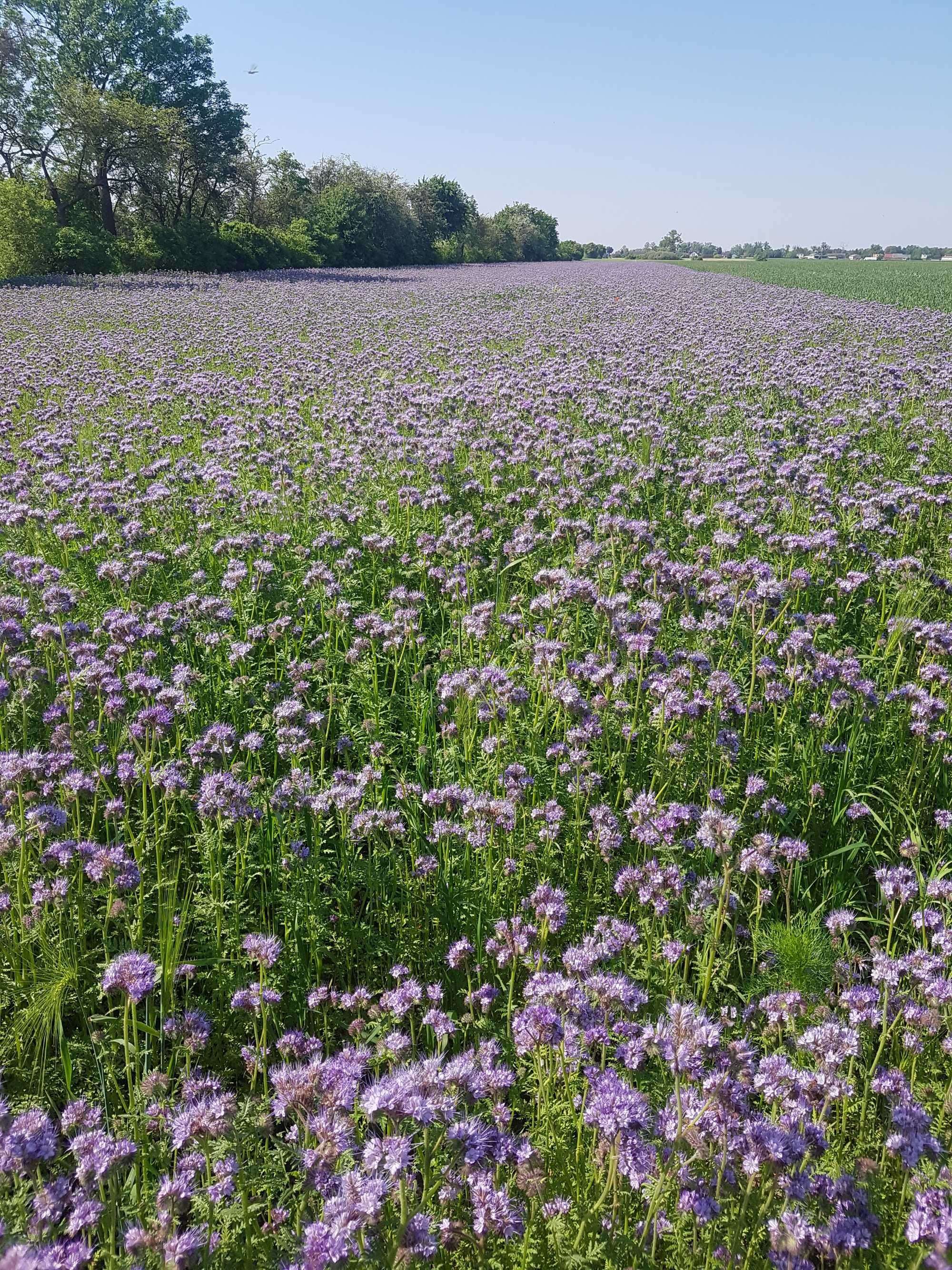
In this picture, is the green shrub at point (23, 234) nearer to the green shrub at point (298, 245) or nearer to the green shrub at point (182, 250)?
the green shrub at point (182, 250)

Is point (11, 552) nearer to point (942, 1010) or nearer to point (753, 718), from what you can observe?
point (753, 718)

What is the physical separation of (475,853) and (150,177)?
5947 centimetres

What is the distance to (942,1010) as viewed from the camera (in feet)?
8.06

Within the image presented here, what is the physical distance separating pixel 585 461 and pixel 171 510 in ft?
12.7

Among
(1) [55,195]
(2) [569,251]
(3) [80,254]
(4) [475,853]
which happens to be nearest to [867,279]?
(3) [80,254]

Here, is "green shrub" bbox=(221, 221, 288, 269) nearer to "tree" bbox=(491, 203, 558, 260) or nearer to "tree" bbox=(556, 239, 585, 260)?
"tree" bbox=(491, 203, 558, 260)

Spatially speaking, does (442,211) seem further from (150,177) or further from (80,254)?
(80,254)

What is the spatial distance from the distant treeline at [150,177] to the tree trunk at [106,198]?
13 centimetres

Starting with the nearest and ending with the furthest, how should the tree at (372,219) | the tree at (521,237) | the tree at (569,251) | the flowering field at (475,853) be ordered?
1. the flowering field at (475,853)
2. the tree at (372,219)
3. the tree at (521,237)
4. the tree at (569,251)

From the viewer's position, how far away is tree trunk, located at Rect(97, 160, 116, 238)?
4550cm

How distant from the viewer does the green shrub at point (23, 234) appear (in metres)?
33.2

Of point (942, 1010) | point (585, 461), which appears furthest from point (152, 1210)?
point (585, 461)

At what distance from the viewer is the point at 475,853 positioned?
363 centimetres

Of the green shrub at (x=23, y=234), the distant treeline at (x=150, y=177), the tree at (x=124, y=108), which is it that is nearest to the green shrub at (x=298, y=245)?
the distant treeline at (x=150, y=177)
